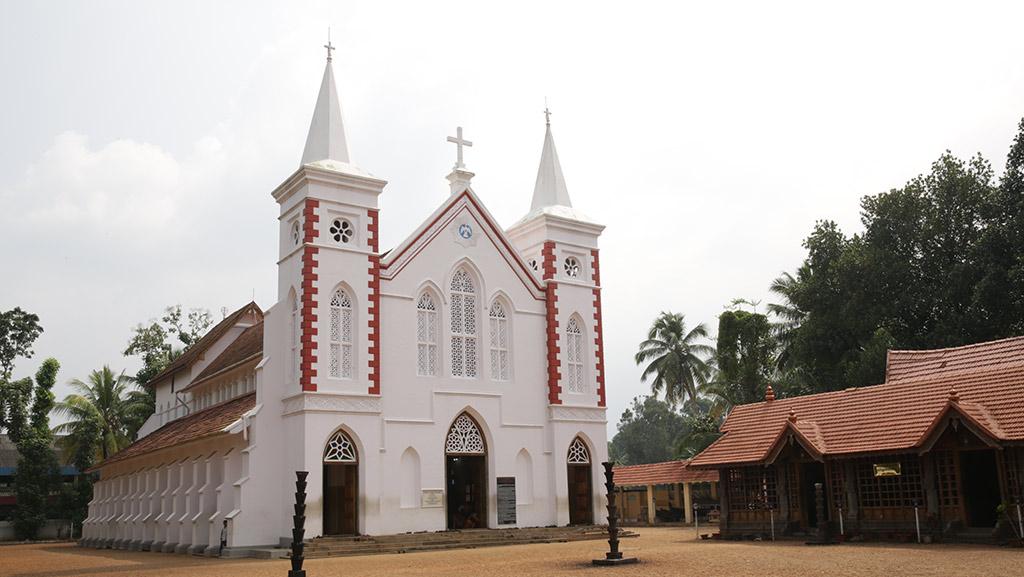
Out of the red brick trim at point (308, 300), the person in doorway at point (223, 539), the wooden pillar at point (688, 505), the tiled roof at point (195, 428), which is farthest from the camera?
the wooden pillar at point (688, 505)

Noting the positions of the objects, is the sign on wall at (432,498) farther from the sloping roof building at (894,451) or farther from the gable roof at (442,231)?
the sloping roof building at (894,451)

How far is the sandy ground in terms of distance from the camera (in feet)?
54.0

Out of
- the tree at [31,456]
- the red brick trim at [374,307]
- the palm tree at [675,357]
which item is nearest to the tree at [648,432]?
the palm tree at [675,357]

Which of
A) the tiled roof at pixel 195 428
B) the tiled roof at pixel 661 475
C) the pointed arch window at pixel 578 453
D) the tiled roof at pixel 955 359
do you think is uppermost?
the tiled roof at pixel 955 359

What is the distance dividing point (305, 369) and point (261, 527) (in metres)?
4.60

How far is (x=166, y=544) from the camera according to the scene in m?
30.9

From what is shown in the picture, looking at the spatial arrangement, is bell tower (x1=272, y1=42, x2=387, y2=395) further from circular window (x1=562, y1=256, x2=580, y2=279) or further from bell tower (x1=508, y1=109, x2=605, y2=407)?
circular window (x1=562, y1=256, x2=580, y2=279)

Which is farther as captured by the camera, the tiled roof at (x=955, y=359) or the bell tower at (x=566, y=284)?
the bell tower at (x=566, y=284)

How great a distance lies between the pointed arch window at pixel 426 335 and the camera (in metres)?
30.2

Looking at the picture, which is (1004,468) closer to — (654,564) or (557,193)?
(654,564)

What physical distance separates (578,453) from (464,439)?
4542mm

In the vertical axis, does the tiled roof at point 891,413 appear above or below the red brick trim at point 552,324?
below

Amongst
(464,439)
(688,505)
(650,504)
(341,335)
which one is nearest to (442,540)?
(464,439)

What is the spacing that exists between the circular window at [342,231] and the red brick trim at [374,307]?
60cm
